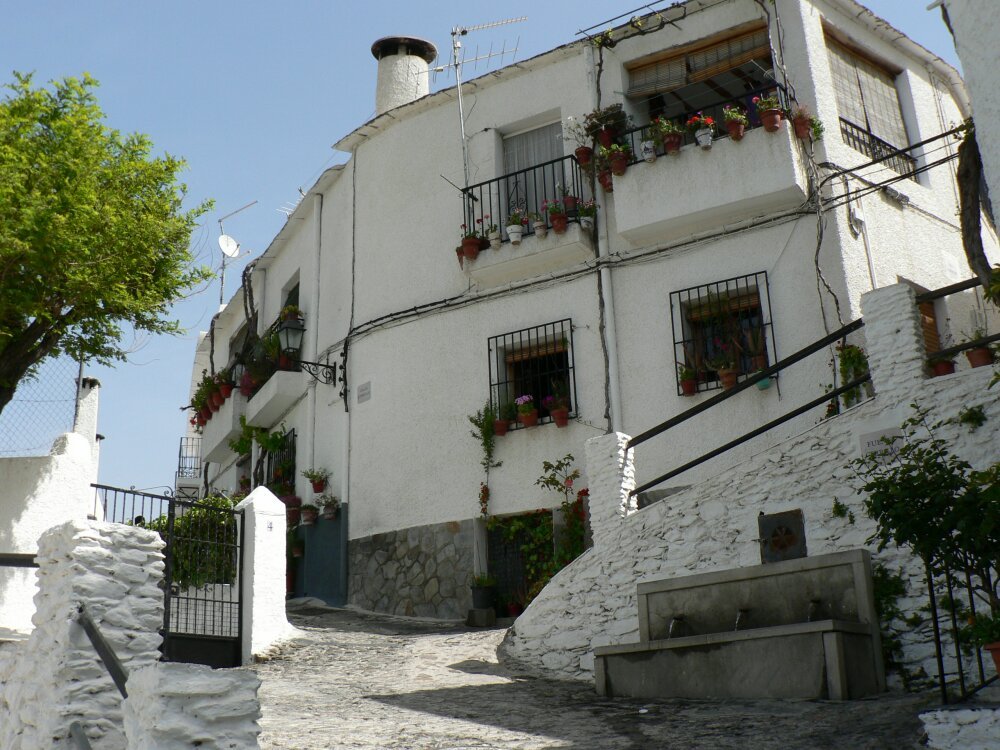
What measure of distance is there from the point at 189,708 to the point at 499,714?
3.43 metres

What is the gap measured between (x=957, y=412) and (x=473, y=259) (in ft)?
24.0

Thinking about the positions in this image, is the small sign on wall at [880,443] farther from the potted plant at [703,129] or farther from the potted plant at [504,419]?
the potted plant at [504,419]

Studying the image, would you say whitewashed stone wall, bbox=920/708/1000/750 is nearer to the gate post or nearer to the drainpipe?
the gate post

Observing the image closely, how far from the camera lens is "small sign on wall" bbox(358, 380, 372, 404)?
15.3 metres

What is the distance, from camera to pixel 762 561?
8992mm

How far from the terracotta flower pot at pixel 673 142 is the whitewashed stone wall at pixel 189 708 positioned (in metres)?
9.83

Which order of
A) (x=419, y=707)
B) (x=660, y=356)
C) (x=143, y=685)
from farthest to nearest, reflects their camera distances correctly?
(x=660, y=356) < (x=419, y=707) < (x=143, y=685)

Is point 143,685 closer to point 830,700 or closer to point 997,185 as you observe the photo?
point 830,700

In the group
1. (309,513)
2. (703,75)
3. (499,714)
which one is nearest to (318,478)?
(309,513)

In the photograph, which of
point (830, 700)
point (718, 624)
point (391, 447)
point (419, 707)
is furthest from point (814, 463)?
point (391, 447)

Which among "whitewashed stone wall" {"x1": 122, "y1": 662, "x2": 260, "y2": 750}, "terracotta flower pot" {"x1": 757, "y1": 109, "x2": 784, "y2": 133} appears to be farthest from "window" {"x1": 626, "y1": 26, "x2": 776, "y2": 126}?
"whitewashed stone wall" {"x1": 122, "y1": 662, "x2": 260, "y2": 750}

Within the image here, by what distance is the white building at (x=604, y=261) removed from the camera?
12.7 m

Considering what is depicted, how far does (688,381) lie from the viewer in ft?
41.2

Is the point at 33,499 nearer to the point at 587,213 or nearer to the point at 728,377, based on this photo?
the point at 587,213
